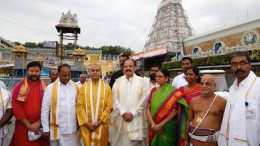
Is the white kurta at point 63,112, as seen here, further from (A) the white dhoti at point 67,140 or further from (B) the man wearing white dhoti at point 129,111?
(B) the man wearing white dhoti at point 129,111

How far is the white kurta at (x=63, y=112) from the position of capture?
3584mm

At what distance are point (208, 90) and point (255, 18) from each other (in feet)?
45.5

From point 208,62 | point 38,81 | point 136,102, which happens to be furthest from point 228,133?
point 208,62

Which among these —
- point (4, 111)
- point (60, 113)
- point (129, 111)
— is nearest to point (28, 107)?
point (4, 111)

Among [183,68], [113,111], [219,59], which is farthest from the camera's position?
[219,59]

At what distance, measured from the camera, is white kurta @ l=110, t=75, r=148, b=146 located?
3.84 metres

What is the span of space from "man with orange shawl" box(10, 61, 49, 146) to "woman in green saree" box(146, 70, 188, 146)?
1796mm

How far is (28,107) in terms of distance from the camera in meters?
3.57

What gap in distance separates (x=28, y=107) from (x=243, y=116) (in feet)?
9.89

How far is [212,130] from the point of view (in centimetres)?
285

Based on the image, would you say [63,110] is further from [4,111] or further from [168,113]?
[168,113]

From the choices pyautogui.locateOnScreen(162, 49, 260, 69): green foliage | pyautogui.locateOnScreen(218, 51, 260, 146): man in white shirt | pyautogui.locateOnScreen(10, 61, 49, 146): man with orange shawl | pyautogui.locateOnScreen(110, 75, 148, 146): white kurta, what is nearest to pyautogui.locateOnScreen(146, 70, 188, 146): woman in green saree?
pyautogui.locateOnScreen(110, 75, 148, 146): white kurta

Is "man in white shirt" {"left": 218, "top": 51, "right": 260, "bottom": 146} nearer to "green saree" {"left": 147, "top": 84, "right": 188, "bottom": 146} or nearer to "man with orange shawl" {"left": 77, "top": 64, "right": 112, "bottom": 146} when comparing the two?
"green saree" {"left": 147, "top": 84, "right": 188, "bottom": 146}

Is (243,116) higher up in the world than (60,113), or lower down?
higher up
